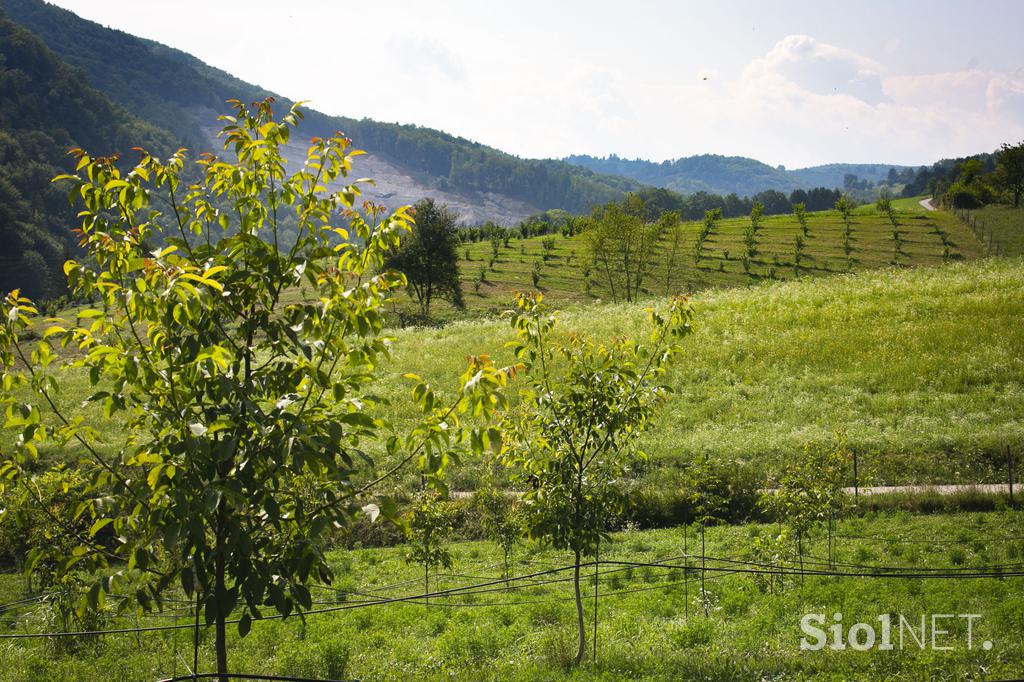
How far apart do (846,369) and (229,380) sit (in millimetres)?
34632

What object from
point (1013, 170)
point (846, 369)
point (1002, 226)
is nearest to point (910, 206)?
point (1013, 170)

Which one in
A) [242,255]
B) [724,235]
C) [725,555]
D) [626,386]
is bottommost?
[725,555]

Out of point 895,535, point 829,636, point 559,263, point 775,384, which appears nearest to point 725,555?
point 895,535

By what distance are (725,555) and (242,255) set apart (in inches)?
579

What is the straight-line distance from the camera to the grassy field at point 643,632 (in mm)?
9570

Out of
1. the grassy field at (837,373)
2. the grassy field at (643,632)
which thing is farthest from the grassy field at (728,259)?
the grassy field at (643,632)

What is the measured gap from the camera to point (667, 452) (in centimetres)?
2422

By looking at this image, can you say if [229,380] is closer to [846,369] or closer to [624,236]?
[846,369]

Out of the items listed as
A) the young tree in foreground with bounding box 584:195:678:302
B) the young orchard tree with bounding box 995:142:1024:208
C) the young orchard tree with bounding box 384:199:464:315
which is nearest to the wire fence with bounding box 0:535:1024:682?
the young orchard tree with bounding box 384:199:464:315

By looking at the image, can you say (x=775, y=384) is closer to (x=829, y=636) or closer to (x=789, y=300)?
(x=789, y=300)

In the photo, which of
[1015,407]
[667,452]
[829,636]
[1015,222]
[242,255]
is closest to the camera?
[242,255]

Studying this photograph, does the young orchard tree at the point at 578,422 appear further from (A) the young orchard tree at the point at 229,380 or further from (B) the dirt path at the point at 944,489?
(B) the dirt path at the point at 944,489

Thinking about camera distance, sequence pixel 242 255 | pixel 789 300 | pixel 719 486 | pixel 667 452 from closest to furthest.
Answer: pixel 242 255
pixel 719 486
pixel 667 452
pixel 789 300

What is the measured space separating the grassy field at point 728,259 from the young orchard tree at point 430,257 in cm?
297
